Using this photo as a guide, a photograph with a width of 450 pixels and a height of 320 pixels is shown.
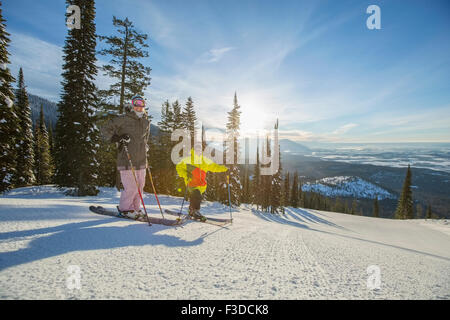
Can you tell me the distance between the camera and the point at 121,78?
15219 mm

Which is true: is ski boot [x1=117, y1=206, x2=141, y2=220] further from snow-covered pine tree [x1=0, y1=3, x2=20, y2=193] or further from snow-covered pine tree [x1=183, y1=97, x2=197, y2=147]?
snow-covered pine tree [x1=183, y1=97, x2=197, y2=147]

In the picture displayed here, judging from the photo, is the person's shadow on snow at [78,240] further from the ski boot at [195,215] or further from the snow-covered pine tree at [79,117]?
the snow-covered pine tree at [79,117]

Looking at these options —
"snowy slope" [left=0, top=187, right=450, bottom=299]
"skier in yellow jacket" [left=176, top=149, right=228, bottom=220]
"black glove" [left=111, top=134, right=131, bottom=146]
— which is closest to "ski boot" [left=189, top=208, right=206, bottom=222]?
"skier in yellow jacket" [left=176, top=149, right=228, bottom=220]

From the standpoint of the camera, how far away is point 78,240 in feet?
7.89

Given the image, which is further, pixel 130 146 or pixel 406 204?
pixel 406 204

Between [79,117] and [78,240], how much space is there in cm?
1469

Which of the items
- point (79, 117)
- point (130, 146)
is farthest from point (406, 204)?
point (79, 117)

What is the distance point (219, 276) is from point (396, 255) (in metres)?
2.97

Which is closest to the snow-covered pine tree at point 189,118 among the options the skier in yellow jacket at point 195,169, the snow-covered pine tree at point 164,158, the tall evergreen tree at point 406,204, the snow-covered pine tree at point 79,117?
the snow-covered pine tree at point 164,158

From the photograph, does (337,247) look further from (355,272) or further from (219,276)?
(219,276)

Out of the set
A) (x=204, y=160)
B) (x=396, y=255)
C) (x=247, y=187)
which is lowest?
(x=247, y=187)

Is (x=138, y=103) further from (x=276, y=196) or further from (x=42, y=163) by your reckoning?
(x=42, y=163)

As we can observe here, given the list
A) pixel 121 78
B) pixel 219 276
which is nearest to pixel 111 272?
pixel 219 276

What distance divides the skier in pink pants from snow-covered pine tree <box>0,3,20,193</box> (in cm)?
1473
